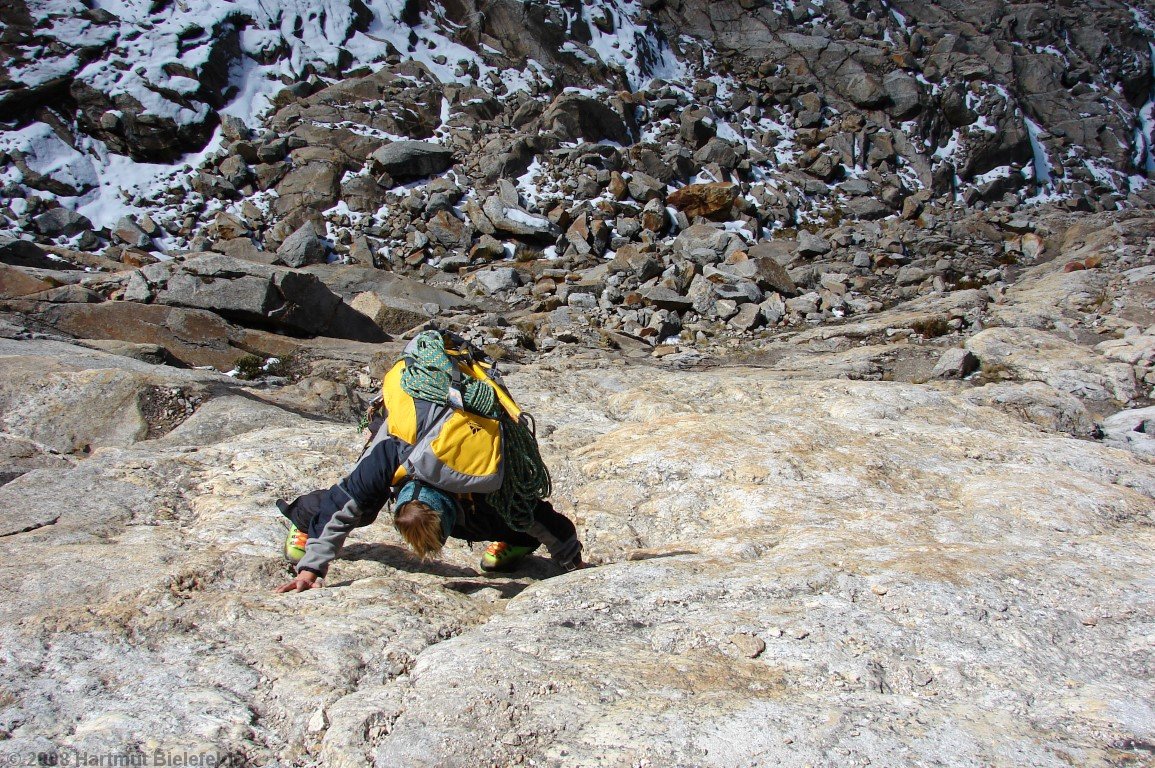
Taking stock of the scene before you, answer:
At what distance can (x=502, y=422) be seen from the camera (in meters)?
3.26

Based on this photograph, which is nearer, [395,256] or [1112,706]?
[1112,706]

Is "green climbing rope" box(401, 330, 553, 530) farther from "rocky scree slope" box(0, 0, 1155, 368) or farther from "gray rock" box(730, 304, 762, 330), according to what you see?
"gray rock" box(730, 304, 762, 330)

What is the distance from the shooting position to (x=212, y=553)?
348cm

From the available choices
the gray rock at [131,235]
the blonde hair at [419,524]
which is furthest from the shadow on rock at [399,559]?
the gray rock at [131,235]

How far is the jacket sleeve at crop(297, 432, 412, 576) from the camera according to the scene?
10.2 ft

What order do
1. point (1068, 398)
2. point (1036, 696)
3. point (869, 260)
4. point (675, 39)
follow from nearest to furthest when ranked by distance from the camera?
point (1036, 696)
point (1068, 398)
point (869, 260)
point (675, 39)

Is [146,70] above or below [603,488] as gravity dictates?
above

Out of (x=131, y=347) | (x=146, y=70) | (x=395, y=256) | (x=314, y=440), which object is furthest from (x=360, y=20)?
(x=314, y=440)

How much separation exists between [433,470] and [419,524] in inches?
9.2

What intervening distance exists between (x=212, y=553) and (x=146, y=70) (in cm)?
2828

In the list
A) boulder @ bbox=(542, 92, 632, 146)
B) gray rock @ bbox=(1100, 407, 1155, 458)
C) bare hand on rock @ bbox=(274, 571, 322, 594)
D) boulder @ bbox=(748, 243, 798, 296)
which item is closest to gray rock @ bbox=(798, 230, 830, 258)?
boulder @ bbox=(748, 243, 798, 296)

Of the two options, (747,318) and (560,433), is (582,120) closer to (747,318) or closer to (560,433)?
(747,318)

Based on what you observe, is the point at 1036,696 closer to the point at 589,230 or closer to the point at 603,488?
the point at 603,488

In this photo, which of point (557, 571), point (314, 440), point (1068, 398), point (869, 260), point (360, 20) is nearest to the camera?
point (557, 571)
